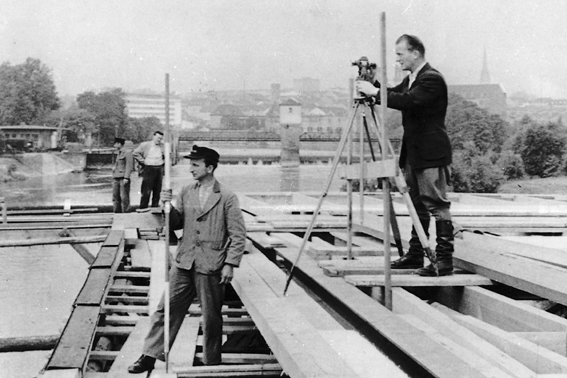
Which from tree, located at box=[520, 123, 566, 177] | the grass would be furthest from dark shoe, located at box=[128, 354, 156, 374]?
Answer: tree, located at box=[520, 123, 566, 177]

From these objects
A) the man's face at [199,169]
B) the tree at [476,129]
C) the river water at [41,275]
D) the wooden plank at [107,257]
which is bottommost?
the river water at [41,275]

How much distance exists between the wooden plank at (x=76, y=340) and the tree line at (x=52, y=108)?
231 feet

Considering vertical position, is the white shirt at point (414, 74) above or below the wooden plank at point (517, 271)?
above

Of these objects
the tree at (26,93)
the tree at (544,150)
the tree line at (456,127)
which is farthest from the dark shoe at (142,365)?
the tree at (26,93)

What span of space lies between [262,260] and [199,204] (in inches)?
58.0

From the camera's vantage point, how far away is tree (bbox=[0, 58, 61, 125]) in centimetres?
7769

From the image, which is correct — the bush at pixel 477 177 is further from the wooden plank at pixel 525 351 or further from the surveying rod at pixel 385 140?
the wooden plank at pixel 525 351

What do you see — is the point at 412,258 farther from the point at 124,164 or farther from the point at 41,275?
the point at 41,275

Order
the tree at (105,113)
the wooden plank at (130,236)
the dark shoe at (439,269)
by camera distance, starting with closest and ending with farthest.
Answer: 1. the dark shoe at (439,269)
2. the wooden plank at (130,236)
3. the tree at (105,113)

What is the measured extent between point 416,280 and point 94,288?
9.92 ft

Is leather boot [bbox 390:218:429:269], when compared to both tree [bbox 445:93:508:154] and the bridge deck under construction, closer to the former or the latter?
the bridge deck under construction

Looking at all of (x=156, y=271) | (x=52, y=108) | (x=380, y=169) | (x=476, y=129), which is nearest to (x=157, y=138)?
(x=156, y=271)

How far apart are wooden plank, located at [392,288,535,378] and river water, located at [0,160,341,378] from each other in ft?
62.8

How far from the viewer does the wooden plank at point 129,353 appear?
3914mm
